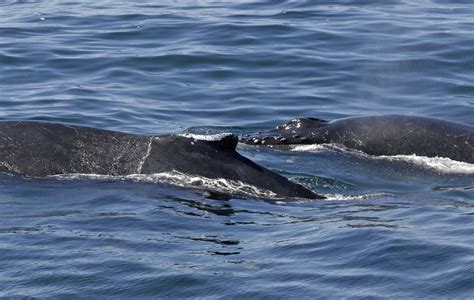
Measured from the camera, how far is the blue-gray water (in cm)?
1085

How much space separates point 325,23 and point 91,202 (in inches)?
595

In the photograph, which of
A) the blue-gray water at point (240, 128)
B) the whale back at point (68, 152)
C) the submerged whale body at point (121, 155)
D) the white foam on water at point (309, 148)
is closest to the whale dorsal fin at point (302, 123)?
the white foam on water at point (309, 148)

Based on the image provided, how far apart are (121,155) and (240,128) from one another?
5.59m

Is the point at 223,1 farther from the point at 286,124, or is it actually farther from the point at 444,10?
the point at 286,124

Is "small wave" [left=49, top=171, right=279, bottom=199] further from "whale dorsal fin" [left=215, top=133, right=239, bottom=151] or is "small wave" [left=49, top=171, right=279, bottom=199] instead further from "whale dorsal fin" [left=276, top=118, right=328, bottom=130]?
"whale dorsal fin" [left=276, top=118, right=328, bottom=130]

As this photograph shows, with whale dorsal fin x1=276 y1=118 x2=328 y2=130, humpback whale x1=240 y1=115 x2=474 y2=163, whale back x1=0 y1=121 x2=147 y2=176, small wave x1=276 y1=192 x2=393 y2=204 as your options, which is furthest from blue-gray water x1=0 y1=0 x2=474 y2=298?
whale dorsal fin x1=276 y1=118 x2=328 y2=130

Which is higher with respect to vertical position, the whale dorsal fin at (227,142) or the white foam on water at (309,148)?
the whale dorsal fin at (227,142)

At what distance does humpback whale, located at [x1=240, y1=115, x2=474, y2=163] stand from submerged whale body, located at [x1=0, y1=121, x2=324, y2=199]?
4083mm

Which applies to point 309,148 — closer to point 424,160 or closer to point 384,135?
point 384,135

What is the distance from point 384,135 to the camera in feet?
58.2

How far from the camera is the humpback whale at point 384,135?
56.9 ft

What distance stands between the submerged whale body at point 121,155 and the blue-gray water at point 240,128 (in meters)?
0.23

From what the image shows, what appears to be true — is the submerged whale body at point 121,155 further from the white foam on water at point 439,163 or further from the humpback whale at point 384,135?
the humpback whale at point 384,135

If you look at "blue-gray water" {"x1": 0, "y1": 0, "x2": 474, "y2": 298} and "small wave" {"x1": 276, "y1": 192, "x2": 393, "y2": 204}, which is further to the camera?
"small wave" {"x1": 276, "y1": 192, "x2": 393, "y2": 204}
